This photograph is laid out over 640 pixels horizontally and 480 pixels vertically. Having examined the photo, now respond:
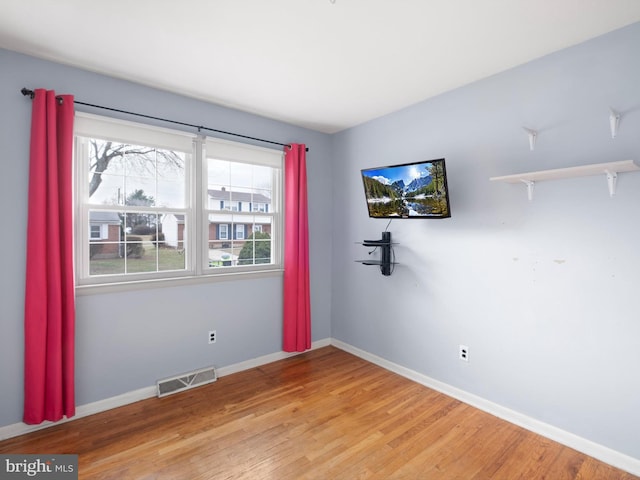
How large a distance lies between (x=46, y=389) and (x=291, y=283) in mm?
2115

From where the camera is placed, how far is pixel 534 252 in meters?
2.29

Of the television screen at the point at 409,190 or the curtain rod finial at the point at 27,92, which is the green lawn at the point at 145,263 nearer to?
the curtain rod finial at the point at 27,92

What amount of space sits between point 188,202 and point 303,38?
173cm

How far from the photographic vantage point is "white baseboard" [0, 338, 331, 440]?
7.11 feet

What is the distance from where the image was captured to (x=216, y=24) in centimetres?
189

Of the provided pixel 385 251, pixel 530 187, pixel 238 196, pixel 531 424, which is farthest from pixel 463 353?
pixel 238 196

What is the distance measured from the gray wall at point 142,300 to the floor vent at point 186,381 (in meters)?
0.06

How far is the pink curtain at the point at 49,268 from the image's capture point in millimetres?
2154

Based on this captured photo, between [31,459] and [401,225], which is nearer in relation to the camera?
[31,459]

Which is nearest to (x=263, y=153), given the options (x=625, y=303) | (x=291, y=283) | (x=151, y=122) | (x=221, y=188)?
(x=221, y=188)

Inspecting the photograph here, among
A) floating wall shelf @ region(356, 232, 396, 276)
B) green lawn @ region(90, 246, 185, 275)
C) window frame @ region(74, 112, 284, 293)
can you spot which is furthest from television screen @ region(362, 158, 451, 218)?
green lawn @ region(90, 246, 185, 275)

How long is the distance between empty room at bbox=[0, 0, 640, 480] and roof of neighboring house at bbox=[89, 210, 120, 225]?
1 cm

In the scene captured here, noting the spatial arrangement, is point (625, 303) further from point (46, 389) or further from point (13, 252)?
point (13, 252)

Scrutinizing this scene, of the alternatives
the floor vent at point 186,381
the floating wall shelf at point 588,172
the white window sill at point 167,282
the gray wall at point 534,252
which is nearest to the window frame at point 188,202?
the white window sill at point 167,282
